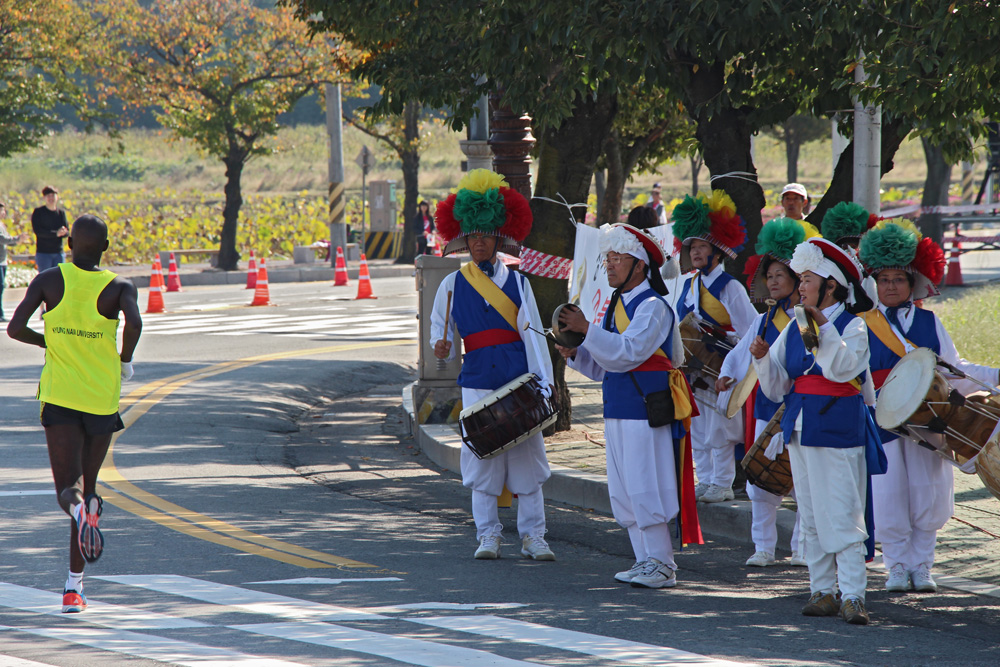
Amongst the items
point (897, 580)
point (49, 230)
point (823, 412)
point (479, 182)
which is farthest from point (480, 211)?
point (49, 230)

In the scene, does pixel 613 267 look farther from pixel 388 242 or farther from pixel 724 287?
pixel 388 242

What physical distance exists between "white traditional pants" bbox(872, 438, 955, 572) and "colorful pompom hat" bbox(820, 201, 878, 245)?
6.87 feet

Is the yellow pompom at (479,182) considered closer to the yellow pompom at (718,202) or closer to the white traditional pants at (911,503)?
the yellow pompom at (718,202)

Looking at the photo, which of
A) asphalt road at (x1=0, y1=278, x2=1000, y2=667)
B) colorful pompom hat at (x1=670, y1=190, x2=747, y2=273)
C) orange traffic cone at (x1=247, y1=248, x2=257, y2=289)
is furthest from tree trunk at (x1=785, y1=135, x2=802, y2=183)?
colorful pompom hat at (x1=670, y1=190, x2=747, y2=273)

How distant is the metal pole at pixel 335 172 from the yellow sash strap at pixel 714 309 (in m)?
23.4

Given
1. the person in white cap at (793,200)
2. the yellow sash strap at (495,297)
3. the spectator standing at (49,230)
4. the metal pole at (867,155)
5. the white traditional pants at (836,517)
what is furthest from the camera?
the spectator standing at (49,230)

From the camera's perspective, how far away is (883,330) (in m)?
6.67

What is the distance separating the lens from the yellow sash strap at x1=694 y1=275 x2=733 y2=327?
27.0 ft

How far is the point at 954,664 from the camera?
A: 5.15 m

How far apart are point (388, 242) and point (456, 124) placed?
25.6 meters

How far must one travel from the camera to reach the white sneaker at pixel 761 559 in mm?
7039

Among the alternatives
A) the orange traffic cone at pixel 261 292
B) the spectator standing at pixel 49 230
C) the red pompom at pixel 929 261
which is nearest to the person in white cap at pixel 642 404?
the red pompom at pixel 929 261

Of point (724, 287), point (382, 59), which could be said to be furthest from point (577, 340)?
point (382, 59)

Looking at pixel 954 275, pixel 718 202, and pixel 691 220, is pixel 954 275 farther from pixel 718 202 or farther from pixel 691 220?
pixel 691 220
